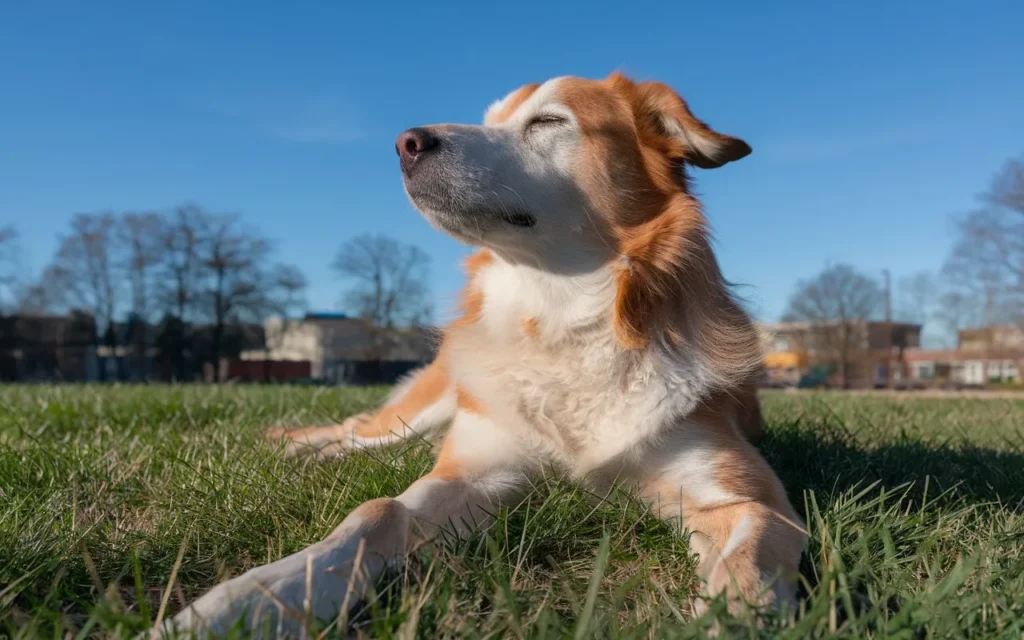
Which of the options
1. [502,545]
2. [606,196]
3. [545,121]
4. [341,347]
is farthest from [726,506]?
[341,347]

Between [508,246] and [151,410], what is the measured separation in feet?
11.3

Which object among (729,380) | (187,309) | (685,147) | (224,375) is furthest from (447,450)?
(187,309)

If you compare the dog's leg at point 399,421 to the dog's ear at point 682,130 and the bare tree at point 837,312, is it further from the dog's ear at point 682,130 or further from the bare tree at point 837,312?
the bare tree at point 837,312

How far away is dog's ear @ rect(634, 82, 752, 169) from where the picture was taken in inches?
114

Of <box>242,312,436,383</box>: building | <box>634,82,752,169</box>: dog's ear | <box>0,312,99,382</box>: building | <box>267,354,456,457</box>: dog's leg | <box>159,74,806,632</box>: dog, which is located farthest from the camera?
<box>242,312,436,383</box>: building

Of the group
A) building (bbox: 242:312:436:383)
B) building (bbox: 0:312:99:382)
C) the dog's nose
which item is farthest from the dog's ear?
building (bbox: 0:312:99:382)

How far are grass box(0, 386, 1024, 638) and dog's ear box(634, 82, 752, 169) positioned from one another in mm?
1347

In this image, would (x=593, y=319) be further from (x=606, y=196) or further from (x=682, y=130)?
(x=682, y=130)

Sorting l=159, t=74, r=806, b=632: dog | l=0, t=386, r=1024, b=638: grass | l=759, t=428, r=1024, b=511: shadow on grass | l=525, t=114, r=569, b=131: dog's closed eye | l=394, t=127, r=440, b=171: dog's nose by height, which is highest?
l=525, t=114, r=569, b=131: dog's closed eye

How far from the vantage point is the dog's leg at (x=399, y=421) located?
3549 mm

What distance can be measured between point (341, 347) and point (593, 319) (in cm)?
3482

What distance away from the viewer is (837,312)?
3722cm

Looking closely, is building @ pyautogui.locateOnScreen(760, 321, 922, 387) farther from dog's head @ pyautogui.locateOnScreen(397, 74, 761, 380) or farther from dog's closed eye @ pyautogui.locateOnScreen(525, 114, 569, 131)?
dog's closed eye @ pyautogui.locateOnScreen(525, 114, 569, 131)

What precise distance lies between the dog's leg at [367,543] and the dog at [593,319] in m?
0.01
